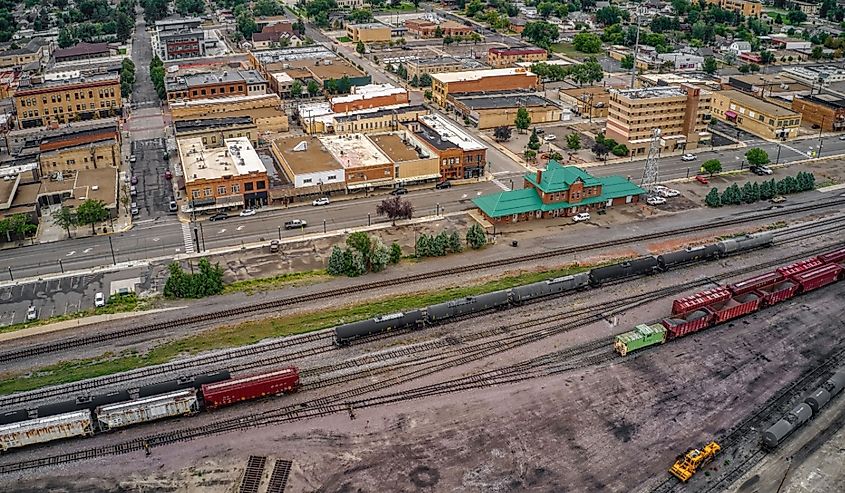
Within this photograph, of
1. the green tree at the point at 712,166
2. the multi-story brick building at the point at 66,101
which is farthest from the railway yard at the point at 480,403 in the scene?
the multi-story brick building at the point at 66,101

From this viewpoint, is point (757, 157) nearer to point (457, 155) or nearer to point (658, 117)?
point (658, 117)

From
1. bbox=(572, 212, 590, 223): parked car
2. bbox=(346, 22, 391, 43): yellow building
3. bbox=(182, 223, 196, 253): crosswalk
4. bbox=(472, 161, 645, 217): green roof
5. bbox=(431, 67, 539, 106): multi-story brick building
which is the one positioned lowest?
bbox=(572, 212, 590, 223): parked car

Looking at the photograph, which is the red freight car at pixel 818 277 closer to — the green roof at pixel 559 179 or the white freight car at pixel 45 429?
the green roof at pixel 559 179

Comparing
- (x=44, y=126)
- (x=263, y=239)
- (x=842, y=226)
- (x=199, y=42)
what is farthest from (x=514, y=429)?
(x=199, y=42)

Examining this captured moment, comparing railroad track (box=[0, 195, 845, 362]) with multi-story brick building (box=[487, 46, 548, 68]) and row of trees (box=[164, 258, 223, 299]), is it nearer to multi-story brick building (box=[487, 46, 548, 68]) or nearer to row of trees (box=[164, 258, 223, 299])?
row of trees (box=[164, 258, 223, 299])

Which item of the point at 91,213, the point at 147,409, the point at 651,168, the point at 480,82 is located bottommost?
the point at 147,409

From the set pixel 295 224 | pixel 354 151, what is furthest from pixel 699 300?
pixel 354 151

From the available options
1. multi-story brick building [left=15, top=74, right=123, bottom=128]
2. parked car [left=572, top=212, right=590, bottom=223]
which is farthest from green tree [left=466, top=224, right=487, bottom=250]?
multi-story brick building [left=15, top=74, right=123, bottom=128]
